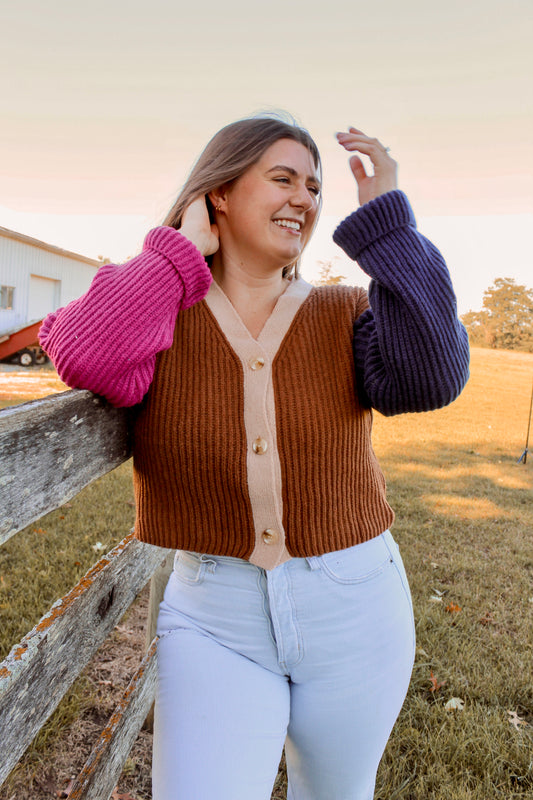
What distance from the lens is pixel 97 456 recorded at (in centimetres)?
136

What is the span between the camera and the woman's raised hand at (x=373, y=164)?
1627 mm

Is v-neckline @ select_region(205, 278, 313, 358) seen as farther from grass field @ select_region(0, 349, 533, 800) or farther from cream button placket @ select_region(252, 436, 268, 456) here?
grass field @ select_region(0, 349, 533, 800)

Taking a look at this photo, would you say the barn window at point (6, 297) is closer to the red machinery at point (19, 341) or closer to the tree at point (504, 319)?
the red machinery at point (19, 341)

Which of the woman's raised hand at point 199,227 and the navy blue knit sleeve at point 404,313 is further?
the woman's raised hand at point 199,227

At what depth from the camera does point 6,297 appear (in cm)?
2211

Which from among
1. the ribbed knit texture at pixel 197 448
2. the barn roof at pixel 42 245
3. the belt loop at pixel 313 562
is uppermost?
the barn roof at pixel 42 245

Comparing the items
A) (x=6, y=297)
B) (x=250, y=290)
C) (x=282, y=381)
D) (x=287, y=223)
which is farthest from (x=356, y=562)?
(x=6, y=297)

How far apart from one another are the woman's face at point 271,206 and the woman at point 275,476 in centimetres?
4

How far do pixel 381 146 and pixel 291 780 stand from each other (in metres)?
1.82

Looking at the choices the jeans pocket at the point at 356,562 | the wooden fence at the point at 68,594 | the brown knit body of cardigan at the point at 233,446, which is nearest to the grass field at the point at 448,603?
the wooden fence at the point at 68,594

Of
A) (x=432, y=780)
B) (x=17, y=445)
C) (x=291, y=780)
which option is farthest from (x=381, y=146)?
(x=432, y=780)

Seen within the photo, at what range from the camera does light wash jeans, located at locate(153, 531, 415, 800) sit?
1371 millimetres

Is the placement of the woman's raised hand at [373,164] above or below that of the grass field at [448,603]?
above

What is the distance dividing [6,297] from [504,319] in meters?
35.6
